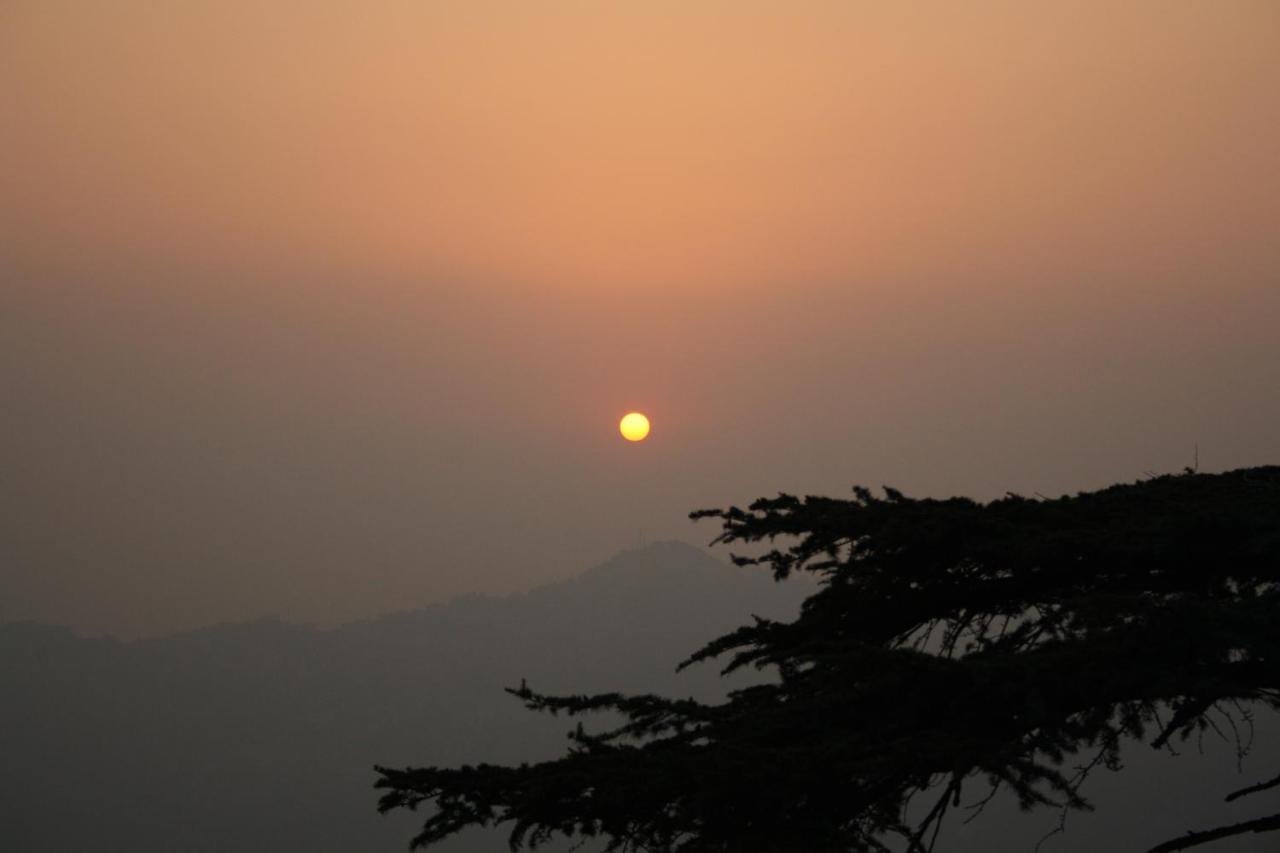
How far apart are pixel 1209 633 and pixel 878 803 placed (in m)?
2.22

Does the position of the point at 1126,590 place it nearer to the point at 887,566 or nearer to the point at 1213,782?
the point at 887,566

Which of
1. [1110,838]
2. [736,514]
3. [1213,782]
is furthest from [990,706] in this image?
[1213,782]

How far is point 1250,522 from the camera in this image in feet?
32.0

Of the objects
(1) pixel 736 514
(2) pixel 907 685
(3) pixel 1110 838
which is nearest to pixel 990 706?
(2) pixel 907 685

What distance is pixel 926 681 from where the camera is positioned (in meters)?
7.97

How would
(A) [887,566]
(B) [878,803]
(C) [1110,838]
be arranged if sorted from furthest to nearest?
(C) [1110,838]
(A) [887,566]
(B) [878,803]

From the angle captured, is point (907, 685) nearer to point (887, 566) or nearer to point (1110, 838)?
point (887, 566)

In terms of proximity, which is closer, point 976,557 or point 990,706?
point 990,706

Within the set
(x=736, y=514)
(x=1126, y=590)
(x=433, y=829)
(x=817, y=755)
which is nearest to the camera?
(x=817, y=755)

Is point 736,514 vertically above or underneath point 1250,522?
above

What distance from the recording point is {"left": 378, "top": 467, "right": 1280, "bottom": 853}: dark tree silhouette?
7609 millimetres

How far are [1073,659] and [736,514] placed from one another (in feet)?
13.8

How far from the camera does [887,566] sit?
10953mm

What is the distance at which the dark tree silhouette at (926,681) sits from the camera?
25.0ft
